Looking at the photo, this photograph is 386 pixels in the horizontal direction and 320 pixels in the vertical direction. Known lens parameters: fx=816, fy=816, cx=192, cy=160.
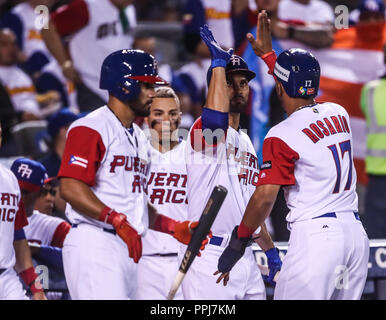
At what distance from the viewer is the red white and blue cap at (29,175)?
6.14 m

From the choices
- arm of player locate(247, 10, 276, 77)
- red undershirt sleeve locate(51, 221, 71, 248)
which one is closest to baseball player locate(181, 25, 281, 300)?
arm of player locate(247, 10, 276, 77)

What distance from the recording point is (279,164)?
4.66 m

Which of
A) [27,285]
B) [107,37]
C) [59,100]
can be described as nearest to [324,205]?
[27,285]

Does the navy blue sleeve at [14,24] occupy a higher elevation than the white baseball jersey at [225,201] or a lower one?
lower

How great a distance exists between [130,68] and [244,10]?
12.8ft

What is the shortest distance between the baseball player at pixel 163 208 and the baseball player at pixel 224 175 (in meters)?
0.64

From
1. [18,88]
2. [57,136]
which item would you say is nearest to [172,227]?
[57,136]

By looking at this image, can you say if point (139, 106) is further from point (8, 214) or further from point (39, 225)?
point (39, 225)

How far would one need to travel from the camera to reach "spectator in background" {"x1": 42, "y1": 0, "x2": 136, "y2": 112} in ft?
25.7

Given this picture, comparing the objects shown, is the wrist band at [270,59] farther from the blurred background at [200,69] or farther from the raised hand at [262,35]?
the blurred background at [200,69]

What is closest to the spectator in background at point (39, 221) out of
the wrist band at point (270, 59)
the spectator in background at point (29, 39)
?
the wrist band at point (270, 59)

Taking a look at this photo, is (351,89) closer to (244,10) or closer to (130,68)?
(244,10)

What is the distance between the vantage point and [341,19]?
919cm

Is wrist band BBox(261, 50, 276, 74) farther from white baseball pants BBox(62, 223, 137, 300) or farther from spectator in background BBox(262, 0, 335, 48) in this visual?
spectator in background BBox(262, 0, 335, 48)
